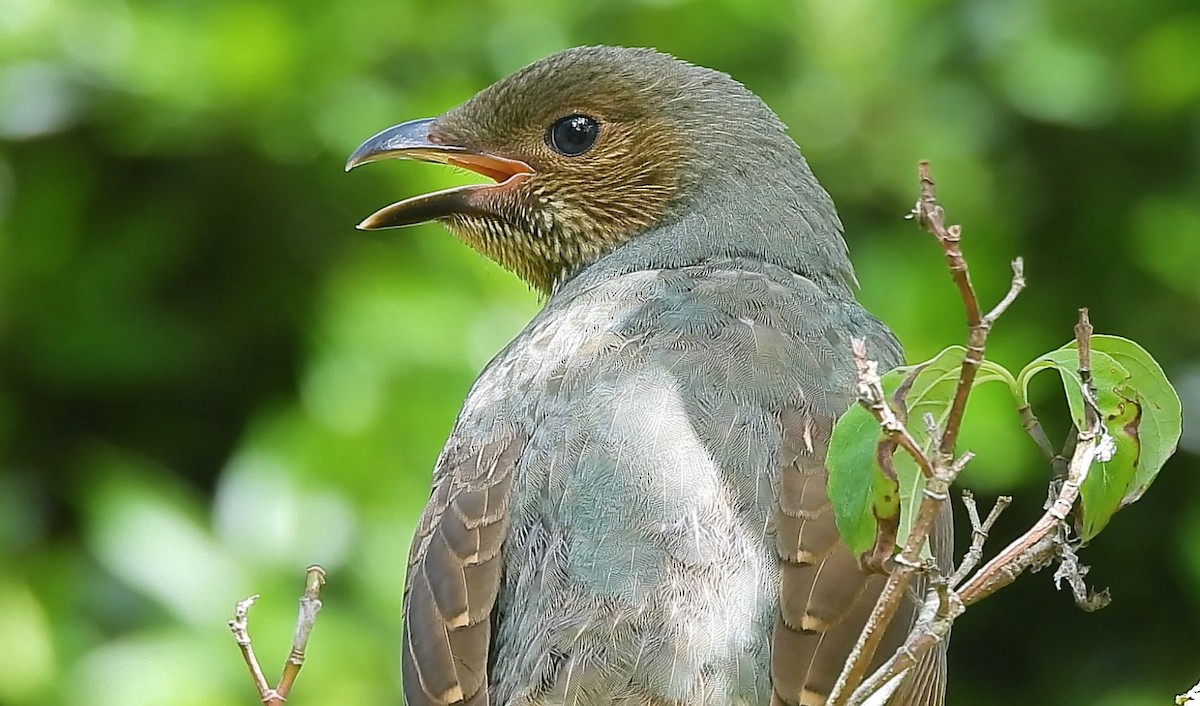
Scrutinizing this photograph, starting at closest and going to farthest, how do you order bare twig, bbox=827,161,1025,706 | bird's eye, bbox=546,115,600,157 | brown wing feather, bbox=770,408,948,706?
bare twig, bbox=827,161,1025,706 → brown wing feather, bbox=770,408,948,706 → bird's eye, bbox=546,115,600,157

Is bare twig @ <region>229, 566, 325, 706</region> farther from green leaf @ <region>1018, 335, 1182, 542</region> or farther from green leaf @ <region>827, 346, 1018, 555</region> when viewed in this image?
green leaf @ <region>1018, 335, 1182, 542</region>

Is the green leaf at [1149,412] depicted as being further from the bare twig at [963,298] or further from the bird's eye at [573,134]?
the bird's eye at [573,134]

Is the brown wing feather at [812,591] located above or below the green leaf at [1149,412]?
below

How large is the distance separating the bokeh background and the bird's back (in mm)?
1139

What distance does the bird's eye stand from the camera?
4566 millimetres

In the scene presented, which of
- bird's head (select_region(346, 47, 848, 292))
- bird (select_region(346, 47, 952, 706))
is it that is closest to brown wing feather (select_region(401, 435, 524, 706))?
bird (select_region(346, 47, 952, 706))

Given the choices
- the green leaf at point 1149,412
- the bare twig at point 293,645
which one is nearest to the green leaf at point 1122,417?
the green leaf at point 1149,412

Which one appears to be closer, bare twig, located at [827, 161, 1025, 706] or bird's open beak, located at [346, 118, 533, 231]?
bare twig, located at [827, 161, 1025, 706]

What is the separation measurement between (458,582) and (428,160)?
5.20 ft

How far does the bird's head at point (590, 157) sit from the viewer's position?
4.46 m

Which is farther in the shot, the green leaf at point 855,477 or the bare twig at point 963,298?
the green leaf at point 855,477

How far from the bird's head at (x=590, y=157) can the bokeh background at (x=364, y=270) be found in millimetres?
405

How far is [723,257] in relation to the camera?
165 inches

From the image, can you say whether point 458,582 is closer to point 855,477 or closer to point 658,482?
point 658,482
